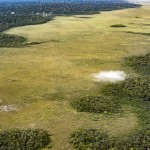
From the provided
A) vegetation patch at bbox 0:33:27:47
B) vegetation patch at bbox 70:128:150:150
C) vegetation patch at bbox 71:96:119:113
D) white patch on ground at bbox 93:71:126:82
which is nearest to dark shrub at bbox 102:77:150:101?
white patch on ground at bbox 93:71:126:82

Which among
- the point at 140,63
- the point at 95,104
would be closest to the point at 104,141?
the point at 95,104

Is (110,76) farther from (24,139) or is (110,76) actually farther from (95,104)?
(24,139)

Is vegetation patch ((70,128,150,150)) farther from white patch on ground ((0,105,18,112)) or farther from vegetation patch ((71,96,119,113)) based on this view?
white patch on ground ((0,105,18,112))

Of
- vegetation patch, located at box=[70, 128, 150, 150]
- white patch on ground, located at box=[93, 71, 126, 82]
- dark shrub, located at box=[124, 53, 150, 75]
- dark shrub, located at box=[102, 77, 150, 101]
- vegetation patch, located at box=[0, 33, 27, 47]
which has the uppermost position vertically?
vegetation patch, located at box=[70, 128, 150, 150]

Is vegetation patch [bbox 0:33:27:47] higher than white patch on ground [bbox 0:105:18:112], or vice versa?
white patch on ground [bbox 0:105:18:112]

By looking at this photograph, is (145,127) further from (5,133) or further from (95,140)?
(5,133)

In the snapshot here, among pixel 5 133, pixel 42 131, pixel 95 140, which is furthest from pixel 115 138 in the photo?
pixel 5 133
